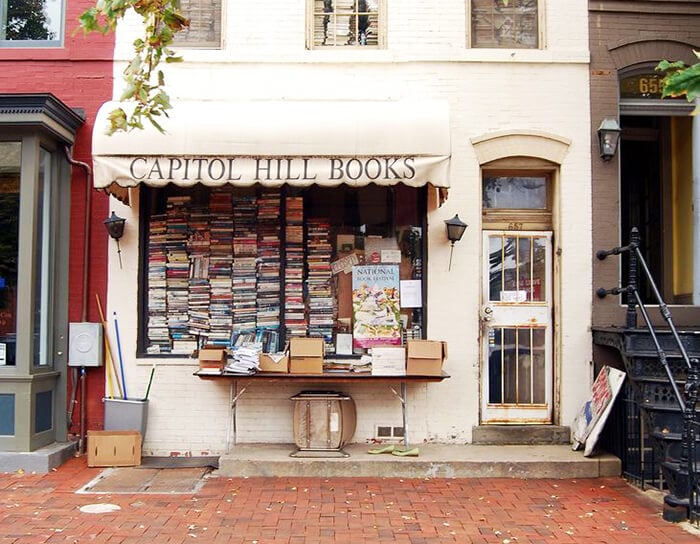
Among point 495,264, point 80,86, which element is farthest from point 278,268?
point 80,86

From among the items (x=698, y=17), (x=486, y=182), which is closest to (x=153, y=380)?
(x=486, y=182)

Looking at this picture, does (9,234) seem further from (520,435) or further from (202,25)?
(520,435)

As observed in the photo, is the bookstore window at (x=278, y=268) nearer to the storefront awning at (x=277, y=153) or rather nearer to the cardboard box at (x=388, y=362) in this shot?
the cardboard box at (x=388, y=362)

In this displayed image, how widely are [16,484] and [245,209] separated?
3.47m

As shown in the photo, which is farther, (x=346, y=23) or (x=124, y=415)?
(x=346, y=23)

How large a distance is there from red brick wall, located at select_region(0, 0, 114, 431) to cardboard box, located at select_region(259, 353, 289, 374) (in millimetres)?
1890

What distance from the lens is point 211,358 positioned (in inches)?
287

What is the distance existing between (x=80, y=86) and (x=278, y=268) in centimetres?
288

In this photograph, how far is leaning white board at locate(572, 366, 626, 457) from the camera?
7.02m

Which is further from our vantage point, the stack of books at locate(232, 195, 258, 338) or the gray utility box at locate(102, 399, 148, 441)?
the stack of books at locate(232, 195, 258, 338)

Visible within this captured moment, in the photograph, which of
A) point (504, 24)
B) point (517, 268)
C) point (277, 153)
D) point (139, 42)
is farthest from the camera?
point (504, 24)

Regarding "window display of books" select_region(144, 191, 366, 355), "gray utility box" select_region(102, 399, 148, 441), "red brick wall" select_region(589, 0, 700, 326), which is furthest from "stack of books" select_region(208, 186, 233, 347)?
"red brick wall" select_region(589, 0, 700, 326)

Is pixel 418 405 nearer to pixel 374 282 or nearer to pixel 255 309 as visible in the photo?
pixel 374 282

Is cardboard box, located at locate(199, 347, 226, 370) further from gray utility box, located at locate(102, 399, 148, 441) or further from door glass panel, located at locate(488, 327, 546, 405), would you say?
door glass panel, located at locate(488, 327, 546, 405)
